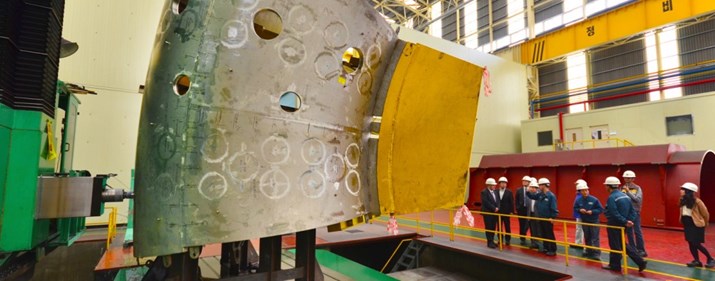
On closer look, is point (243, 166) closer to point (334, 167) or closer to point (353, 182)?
point (334, 167)

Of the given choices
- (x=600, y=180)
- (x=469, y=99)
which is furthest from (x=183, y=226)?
(x=600, y=180)

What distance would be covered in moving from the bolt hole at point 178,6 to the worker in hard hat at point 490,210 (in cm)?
855

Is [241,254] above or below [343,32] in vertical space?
below

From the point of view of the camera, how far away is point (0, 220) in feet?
9.86

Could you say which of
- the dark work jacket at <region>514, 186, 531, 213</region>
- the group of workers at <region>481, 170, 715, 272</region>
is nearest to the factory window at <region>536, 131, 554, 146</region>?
the group of workers at <region>481, 170, 715, 272</region>

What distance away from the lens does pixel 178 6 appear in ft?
8.46

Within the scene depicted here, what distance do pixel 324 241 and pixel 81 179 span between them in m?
7.26

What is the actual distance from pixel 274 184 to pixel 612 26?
77.7ft

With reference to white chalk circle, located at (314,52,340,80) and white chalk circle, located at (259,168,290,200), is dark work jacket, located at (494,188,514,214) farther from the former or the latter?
white chalk circle, located at (259,168,290,200)

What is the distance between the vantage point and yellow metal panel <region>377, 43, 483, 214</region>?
2785 millimetres

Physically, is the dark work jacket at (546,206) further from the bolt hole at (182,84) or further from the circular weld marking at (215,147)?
the bolt hole at (182,84)

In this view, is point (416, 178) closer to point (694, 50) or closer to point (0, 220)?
point (0, 220)

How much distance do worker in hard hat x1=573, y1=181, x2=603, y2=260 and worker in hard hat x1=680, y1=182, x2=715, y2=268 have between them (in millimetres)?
1440

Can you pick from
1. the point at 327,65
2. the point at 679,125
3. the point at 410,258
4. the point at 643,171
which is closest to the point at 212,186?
the point at 327,65
